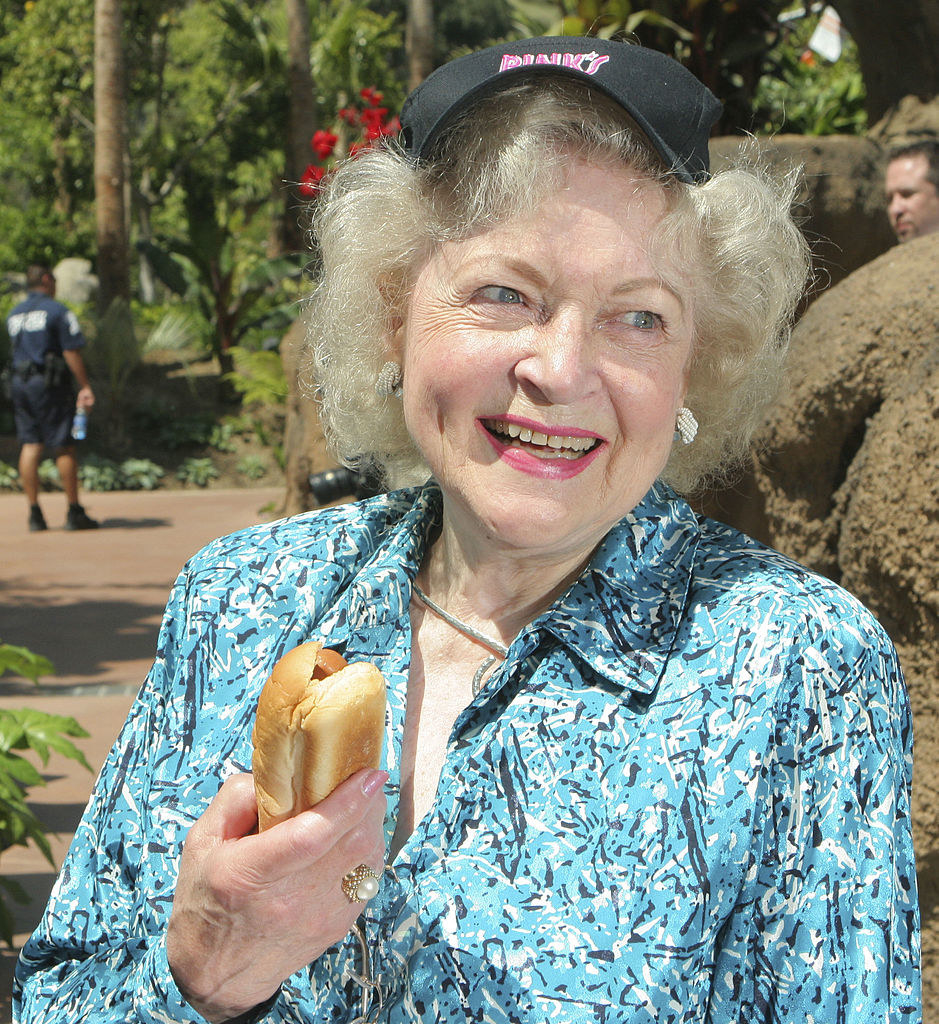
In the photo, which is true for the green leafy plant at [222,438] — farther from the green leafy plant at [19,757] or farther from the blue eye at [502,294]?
the blue eye at [502,294]

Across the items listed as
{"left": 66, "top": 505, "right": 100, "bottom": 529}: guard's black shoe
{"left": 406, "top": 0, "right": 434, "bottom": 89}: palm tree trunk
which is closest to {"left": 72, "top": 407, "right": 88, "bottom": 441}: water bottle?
{"left": 66, "top": 505, "right": 100, "bottom": 529}: guard's black shoe

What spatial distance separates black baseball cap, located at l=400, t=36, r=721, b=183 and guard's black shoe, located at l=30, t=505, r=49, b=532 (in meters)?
9.82

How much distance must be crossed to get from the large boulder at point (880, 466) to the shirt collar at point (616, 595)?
97cm

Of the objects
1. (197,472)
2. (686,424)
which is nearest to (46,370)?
(197,472)

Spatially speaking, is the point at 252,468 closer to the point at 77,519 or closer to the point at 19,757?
the point at 77,519

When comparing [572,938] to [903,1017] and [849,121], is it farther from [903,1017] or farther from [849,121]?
[849,121]

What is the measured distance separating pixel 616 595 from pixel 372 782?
0.61 metres

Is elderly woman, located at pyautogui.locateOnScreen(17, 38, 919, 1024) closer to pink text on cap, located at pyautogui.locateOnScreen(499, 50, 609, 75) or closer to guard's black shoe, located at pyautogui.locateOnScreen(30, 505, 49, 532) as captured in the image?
pink text on cap, located at pyautogui.locateOnScreen(499, 50, 609, 75)

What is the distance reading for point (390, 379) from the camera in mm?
1932

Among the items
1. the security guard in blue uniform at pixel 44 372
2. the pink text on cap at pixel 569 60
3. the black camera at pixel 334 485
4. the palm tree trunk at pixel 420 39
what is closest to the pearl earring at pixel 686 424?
the pink text on cap at pixel 569 60

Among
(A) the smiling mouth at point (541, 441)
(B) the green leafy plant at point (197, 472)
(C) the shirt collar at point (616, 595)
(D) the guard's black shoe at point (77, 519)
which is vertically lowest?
(B) the green leafy plant at point (197, 472)

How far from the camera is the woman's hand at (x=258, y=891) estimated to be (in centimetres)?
119

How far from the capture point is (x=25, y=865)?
4.43m

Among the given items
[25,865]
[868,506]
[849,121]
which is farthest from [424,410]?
[849,121]
